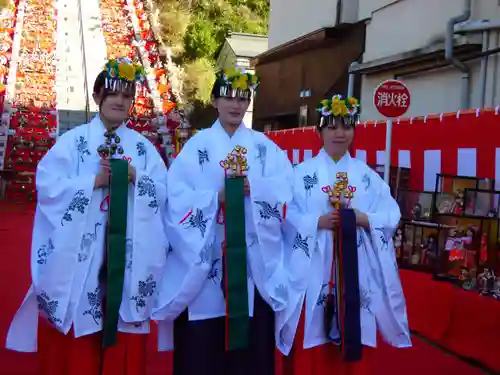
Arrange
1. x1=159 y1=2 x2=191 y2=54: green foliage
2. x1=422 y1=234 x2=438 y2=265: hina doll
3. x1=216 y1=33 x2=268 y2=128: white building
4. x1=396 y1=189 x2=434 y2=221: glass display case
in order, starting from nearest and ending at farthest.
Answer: x1=422 y1=234 x2=438 y2=265: hina doll
x1=396 y1=189 x2=434 y2=221: glass display case
x1=216 y1=33 x2=268 y2=128: white building
x1=159 y1=2 x2=191 y2=54: green foliage

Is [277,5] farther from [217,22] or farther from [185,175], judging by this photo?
[185,175]

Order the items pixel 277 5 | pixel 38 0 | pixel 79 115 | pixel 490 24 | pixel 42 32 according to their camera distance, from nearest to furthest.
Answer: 1. pixel 490 24
2. pixel 79 115
3. pixel 277 5
4. pixel 42 32
5. pixel 38 0

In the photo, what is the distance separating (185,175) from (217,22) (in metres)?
22.9

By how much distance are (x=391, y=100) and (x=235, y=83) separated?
152 inches

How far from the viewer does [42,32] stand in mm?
16828

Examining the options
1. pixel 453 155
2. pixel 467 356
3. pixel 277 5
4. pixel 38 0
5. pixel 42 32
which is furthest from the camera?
pixel 38 0

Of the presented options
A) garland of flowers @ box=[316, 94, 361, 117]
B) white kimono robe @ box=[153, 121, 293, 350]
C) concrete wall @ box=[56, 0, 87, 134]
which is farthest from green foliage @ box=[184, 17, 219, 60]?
white kimono robe @ box=[153, 121, 293, 350]

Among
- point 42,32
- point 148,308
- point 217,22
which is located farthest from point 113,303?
point 217,22

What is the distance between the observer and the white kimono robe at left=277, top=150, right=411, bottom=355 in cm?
300

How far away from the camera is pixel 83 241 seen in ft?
9.27

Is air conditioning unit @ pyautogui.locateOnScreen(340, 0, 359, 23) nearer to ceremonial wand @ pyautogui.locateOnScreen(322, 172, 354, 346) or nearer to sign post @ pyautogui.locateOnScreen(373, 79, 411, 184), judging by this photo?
sign post @ pyautogui.locateOnScreen(373, 79, 411, 184)

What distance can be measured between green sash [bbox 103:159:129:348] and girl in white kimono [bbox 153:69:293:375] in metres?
0.24

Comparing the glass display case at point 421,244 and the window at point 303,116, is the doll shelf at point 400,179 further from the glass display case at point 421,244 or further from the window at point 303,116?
the window at point 303,116

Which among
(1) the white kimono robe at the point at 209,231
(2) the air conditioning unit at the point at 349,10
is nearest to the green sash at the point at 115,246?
(1) the white kimono robe at the point at 209,231
